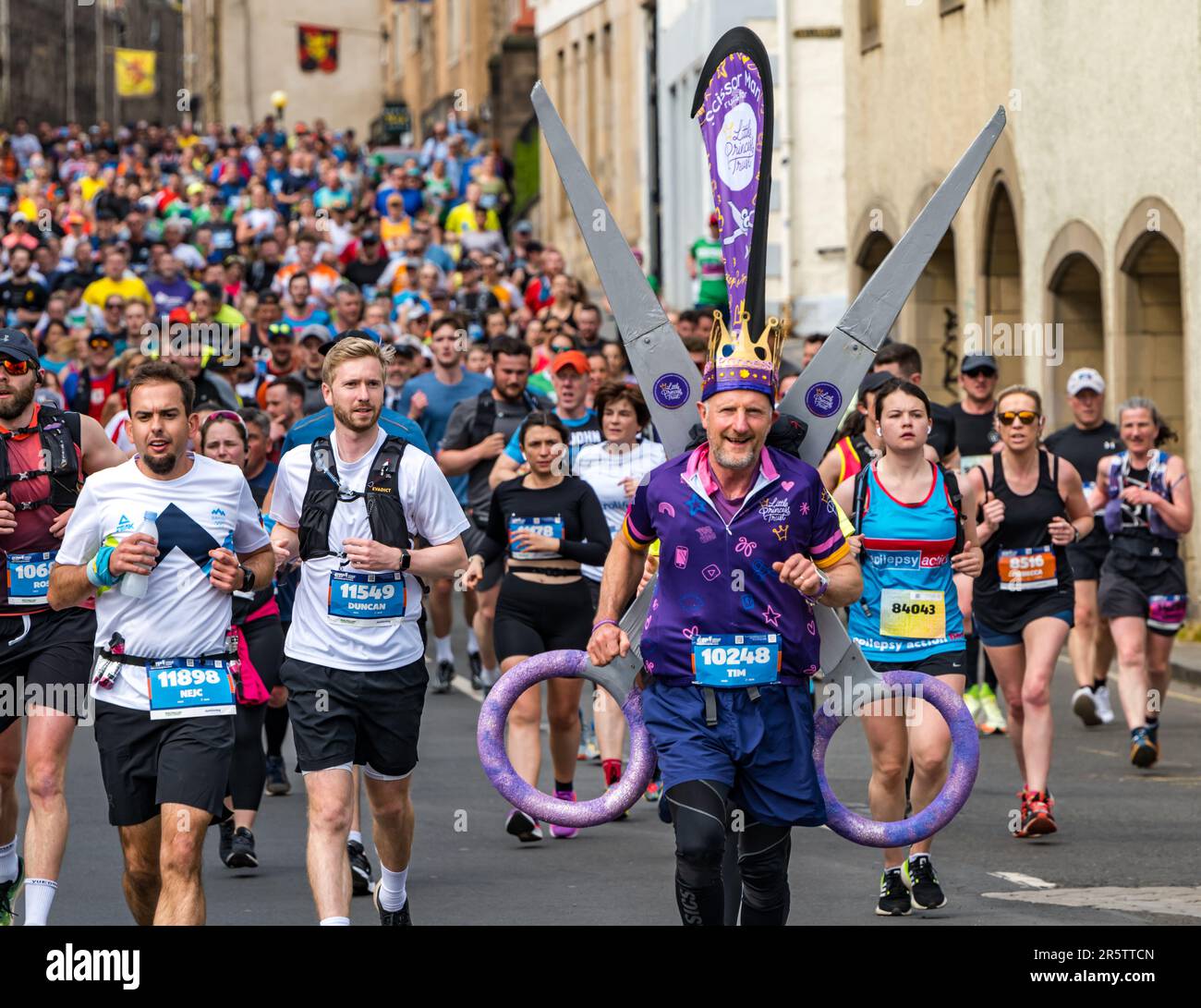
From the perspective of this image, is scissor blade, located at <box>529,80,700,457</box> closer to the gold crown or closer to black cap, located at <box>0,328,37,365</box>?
the gold crown

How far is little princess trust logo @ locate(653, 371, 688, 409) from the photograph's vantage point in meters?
7.98

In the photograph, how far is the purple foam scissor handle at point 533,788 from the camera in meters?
7.80

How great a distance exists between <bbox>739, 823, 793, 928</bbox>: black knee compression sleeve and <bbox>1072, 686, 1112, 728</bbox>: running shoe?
7.53 meters

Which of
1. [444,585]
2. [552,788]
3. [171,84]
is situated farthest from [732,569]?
[171,84]

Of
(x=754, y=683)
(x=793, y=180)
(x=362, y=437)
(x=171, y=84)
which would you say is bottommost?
(x=754, y=683)

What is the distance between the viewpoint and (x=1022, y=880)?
396 inches

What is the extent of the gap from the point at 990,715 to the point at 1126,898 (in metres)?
5.11

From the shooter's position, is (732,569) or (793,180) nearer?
(732,569)

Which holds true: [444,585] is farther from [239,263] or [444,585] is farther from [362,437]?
[239,263]

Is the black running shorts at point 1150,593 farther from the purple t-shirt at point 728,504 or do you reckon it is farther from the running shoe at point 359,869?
the purple t-shirt at point 728,504

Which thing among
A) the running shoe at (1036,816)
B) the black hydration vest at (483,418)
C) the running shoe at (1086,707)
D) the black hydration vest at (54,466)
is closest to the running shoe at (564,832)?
the running shoe at (1036,816)

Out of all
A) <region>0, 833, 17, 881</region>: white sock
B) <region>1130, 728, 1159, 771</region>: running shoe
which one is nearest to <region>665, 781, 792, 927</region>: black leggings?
<region>0, 833, 17, 881</region>: white sock

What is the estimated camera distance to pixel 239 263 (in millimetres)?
27453
